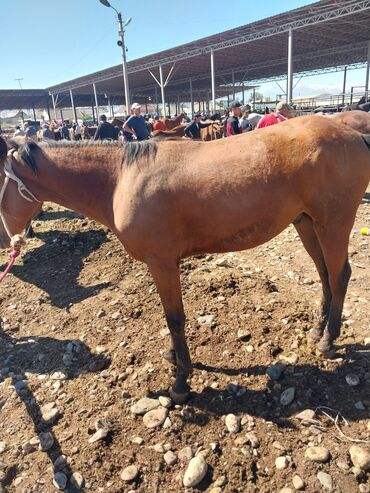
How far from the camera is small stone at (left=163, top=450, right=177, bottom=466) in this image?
2428mm

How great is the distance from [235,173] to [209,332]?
5.60 feet

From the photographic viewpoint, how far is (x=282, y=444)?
2.44 m

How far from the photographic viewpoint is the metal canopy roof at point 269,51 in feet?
60.6

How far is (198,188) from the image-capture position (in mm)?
2660

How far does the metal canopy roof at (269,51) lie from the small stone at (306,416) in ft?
62.4

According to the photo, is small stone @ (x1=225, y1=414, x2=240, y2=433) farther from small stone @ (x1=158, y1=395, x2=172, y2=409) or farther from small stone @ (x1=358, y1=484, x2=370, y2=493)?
small stone @ (x1=358, y1=484, x2=370, y2=493)

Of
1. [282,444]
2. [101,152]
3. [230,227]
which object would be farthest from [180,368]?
[101,152]

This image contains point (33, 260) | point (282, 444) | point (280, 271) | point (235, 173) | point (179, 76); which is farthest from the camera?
point (179, 76)

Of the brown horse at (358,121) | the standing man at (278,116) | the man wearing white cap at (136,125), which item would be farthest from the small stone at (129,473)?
the man wearing white cap at (136,125)

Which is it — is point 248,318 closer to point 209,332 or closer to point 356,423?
point 209,332

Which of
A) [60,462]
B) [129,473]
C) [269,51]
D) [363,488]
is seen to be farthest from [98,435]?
[269,51]

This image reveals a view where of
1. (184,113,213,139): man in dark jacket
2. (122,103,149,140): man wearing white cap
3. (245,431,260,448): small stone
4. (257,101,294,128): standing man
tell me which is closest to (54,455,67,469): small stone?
(245,431,260,448): small stone

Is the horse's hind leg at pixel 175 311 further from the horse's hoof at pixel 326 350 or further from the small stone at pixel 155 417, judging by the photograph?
the horse's hoof at pixel 326 350

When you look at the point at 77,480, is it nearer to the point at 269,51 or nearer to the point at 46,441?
the point at 46,441
